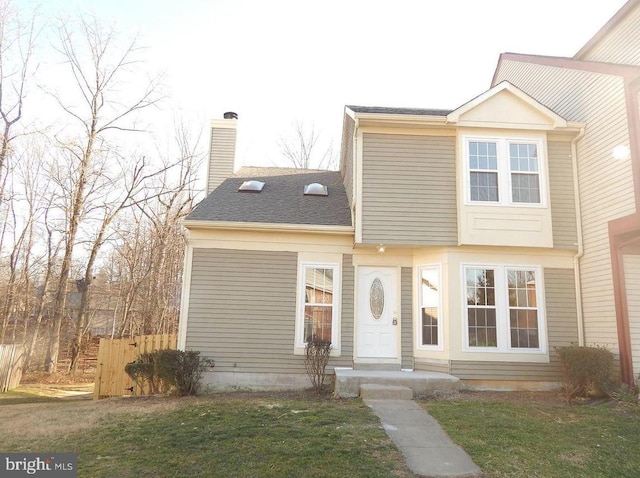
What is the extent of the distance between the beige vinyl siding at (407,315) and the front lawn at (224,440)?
2.16m

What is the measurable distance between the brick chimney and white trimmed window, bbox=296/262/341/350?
15.3 feet

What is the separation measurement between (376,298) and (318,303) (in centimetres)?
128

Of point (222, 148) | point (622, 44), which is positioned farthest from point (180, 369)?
point (622, 44)

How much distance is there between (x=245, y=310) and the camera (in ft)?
28.7

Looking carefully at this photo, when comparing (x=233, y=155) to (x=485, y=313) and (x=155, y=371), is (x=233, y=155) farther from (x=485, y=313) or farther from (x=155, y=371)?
(x=485, y=313)

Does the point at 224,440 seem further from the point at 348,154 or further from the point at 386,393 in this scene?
the point at 348,154

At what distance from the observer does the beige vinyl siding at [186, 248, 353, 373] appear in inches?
336

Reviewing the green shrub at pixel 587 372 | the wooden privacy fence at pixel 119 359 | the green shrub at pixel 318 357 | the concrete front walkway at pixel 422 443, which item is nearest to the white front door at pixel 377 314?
the green shrub at pixel 318 357

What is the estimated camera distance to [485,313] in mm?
8383

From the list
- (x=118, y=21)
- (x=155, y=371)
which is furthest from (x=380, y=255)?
(x=118, y=21)

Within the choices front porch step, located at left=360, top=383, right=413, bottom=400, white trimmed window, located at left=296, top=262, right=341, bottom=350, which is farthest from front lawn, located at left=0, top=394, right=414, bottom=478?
white trimmed window, located at left=296, top=262, right=341, bottom=350

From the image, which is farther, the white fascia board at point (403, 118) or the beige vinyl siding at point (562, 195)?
the white fascia board at point (403, 118)

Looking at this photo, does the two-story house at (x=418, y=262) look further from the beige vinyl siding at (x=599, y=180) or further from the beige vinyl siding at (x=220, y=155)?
the beige vinyl siding at (x=220, y=155)

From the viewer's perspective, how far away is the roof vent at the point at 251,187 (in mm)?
10766
